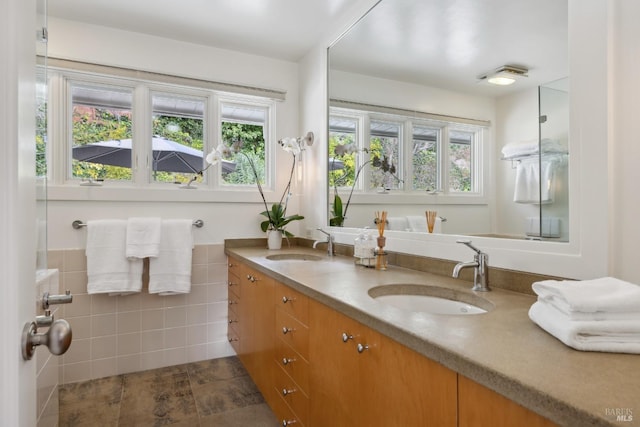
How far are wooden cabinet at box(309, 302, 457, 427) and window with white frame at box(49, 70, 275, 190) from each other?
1854 mm

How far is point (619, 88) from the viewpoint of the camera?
3.25 ft

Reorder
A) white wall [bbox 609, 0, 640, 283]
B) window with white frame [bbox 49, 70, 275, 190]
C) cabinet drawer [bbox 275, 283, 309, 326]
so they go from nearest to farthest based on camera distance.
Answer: white wall [bbox 609, 0, 640, 283], cabinet drawer [bbox 275, 283, 309, 326], window with white frame [bbox 49, 70, 275, 190]

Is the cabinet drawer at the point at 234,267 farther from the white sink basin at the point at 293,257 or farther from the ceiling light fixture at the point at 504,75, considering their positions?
the ceiling light fixture at the point at 504,75

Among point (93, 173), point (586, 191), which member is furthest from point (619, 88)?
point (93, 173)

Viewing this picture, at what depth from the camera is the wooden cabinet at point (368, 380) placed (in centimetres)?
78

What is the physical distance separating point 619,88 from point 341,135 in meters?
1.60

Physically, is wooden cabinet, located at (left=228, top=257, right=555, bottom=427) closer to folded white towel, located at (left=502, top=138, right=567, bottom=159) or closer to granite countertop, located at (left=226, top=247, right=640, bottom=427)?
granite countertop, located at (left=226, top=247, right=640, bottom=427)

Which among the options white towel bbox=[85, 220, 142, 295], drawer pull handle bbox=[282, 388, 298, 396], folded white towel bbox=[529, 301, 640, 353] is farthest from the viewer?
white towel bbox=[85, 220, 142, 295]

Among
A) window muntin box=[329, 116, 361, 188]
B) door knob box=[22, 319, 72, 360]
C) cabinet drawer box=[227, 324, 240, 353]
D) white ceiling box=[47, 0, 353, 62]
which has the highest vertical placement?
white ceiling box=[47, 0, 353, 62]

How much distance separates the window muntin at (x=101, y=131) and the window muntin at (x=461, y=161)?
220 centimetres

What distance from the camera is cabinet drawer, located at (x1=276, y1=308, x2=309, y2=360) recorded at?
4.60 ft

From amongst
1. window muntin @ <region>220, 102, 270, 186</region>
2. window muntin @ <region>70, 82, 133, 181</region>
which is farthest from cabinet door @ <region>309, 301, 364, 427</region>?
window muntin @ <region>70, 82, 133, 181</region>

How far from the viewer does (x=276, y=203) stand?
296 centimetres

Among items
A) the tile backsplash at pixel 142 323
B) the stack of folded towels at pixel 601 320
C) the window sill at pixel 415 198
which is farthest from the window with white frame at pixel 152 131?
the stack of folded towels at pixel 601 320
